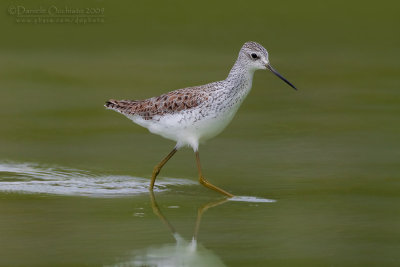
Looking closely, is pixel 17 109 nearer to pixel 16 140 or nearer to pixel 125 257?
pixel 16 140

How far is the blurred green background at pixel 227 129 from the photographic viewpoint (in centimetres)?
847

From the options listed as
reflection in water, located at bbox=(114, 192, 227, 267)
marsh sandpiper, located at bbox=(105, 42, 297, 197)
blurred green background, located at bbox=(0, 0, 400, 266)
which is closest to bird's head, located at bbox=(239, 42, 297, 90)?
marsh sandpiper, located at bbox=(105, 42, 297, 197)

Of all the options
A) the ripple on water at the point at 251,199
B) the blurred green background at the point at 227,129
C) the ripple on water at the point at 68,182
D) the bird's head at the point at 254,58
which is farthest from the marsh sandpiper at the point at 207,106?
the blurred green background at the point at 227,129

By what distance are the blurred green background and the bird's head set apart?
1.37 m

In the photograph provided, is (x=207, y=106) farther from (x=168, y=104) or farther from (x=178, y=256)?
(x=178, y=256)

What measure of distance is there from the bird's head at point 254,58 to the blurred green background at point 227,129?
137cm

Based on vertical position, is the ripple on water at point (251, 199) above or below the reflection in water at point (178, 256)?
above

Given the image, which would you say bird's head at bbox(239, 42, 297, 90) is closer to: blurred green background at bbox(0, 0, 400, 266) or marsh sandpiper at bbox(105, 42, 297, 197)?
marsh sandpiper at bbox(105, 42, 297, 197)

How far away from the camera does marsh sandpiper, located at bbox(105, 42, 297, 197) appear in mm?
10172

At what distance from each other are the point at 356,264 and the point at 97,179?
13.2ft

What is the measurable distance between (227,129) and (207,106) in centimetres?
302

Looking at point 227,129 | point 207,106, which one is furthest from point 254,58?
point 227,129

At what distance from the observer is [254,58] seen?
10.3 metres

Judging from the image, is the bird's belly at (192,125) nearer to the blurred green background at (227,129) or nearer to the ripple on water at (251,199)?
the blurred green background at (227,129)
